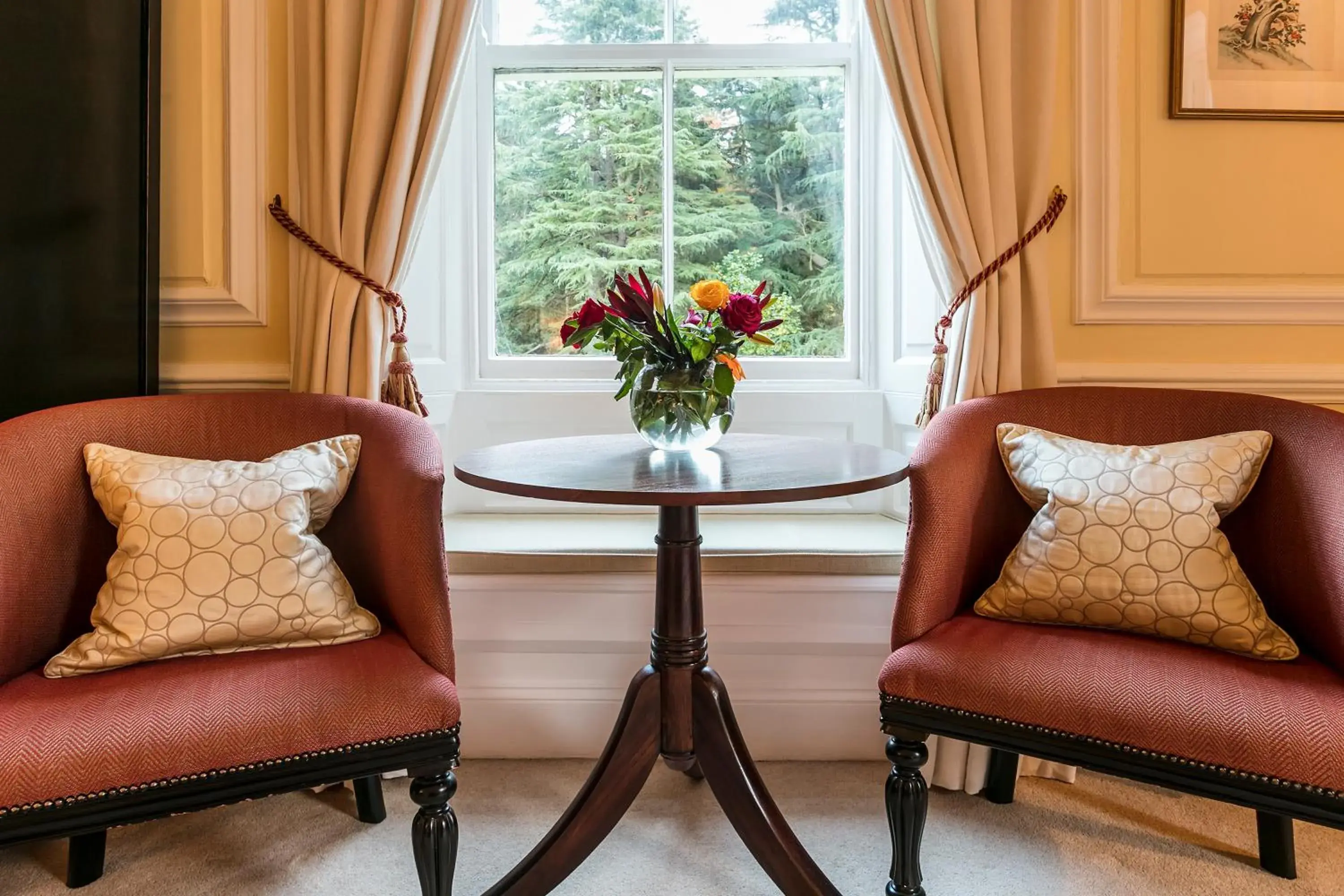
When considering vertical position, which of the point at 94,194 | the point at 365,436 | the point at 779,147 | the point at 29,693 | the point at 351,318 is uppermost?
the point at 779,147

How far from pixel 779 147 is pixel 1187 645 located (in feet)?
5.76

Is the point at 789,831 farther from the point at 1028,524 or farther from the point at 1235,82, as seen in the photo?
the point at 1235,82

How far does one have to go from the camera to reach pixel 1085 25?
6.88 ft

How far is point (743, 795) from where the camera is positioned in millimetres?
1578

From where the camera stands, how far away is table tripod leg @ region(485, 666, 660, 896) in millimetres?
1542

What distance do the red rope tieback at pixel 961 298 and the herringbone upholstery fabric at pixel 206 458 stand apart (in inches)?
45.5

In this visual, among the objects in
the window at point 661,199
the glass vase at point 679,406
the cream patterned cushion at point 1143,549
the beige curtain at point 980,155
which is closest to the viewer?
the cream patterned cushion at point 1143,549

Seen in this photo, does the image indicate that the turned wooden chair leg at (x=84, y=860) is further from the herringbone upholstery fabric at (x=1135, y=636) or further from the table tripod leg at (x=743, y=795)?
the herringbone upholstery fabric at (x=1135, y=636)

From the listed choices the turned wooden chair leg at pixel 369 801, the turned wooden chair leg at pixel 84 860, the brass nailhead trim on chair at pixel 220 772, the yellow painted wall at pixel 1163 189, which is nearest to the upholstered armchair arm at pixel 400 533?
the brass nailhead trim on chair at pixel 220 772

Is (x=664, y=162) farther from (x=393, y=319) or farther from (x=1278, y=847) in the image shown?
(x=1278, y=847)

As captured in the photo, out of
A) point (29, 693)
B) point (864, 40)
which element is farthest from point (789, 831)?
point (864, 40)

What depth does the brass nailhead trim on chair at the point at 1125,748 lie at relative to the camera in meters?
1.15

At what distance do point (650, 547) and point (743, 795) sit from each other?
687mm

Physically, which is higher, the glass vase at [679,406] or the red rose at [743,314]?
the red rose at [743,314]
